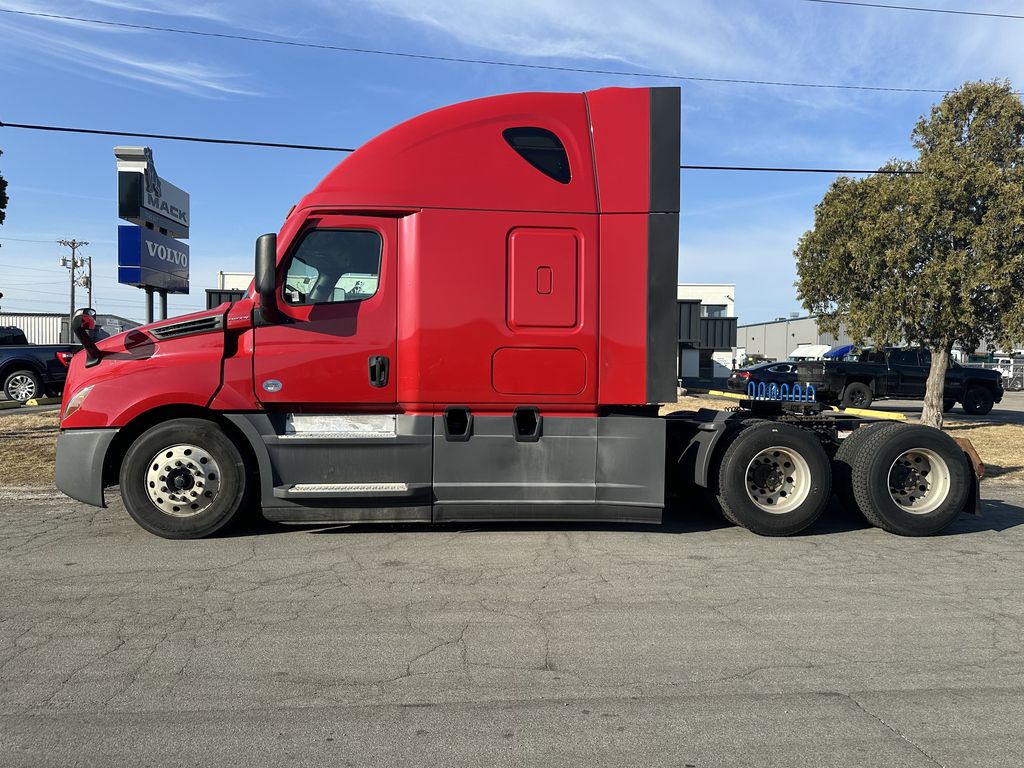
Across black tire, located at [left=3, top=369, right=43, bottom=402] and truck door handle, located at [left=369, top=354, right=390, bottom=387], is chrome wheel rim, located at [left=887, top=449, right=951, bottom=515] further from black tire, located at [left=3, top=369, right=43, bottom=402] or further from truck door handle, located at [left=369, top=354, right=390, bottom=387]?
black tire, located at [left=3, top=369, right=43, bottom=402]

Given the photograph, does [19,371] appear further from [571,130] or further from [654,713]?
[654,713]

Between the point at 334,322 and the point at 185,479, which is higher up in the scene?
the point at 334,322

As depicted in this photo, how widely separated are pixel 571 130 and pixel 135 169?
10692 mm

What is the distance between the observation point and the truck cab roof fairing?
18.6 ft

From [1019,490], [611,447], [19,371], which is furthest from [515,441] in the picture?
[19,371]

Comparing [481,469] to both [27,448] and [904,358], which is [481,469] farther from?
[904,358]

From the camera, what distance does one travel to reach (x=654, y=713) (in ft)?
10.00

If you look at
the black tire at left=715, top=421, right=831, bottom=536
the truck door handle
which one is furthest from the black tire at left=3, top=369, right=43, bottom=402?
the black tire at left=715, top=421, right=831, bottom=536

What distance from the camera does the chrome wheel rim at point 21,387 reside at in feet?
54.6

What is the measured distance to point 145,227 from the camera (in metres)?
13.5

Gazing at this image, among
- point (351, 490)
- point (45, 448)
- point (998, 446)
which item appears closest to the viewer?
point (351, 490)

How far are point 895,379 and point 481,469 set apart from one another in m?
19.4

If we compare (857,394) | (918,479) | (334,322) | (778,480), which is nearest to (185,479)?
(334,322)

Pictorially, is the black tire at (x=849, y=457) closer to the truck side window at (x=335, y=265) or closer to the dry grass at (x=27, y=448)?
the truck side window at (x=335, y=265)
